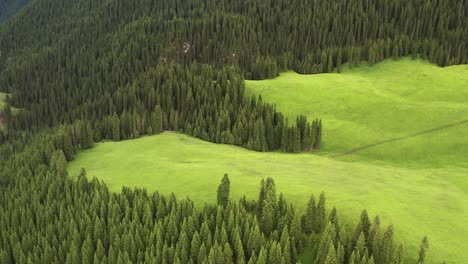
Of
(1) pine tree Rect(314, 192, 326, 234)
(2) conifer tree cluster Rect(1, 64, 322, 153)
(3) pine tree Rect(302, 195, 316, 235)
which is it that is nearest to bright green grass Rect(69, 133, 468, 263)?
(1) pine tree Rect(314, 192, 326, 234)

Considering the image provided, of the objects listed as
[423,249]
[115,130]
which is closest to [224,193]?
[423,249]

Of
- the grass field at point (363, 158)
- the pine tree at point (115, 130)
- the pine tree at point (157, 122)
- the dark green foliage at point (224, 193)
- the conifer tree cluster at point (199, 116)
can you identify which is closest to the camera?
the grass field at point (363, 158)

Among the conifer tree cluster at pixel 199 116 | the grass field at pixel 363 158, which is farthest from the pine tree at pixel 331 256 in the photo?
the conifer tree cluster at pixel 199 116

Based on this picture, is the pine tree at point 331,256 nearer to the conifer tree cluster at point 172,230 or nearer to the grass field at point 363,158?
the conifer tree cluster at point 172,230

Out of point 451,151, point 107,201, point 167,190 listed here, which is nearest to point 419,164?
point 451,151

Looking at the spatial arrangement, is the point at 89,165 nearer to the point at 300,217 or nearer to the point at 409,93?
the point at 300,217

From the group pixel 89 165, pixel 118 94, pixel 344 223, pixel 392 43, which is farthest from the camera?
pixel 392 43
